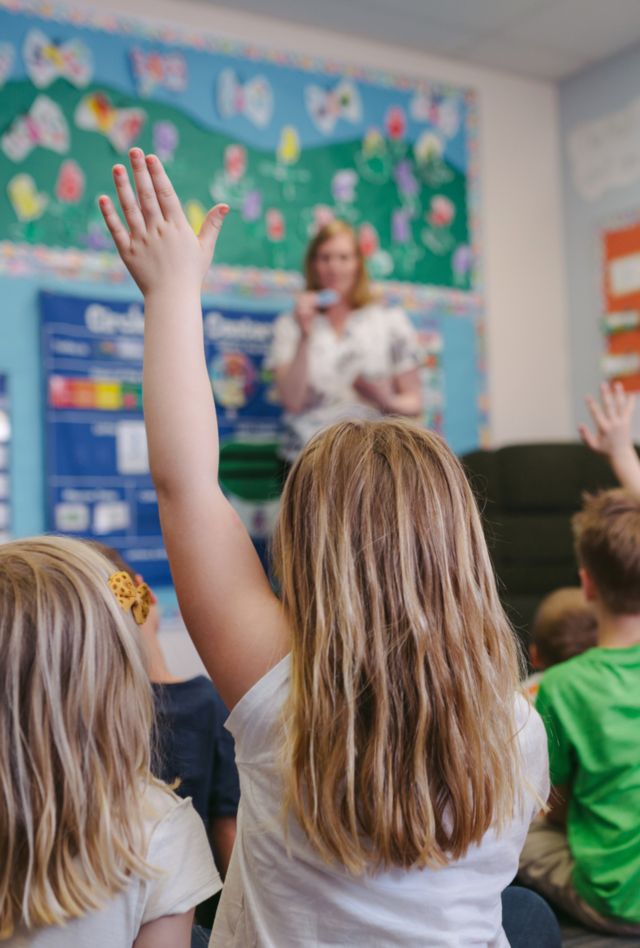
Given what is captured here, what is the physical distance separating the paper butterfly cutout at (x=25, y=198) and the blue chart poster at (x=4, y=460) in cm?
60

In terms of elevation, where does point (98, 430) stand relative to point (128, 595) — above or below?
above

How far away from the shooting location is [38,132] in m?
3.93

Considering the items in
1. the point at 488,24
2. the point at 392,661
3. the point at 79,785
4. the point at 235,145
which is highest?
the point at 488,24

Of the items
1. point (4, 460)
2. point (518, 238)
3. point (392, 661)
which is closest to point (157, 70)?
point (4, 460)

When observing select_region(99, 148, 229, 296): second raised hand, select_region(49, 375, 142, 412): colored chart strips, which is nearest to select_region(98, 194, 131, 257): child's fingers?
select_region(99, 148, 229, 296): second raised hand

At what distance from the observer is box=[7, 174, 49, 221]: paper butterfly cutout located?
387 centimetres

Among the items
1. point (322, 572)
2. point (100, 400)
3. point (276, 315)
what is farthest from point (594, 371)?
point (322, 572)

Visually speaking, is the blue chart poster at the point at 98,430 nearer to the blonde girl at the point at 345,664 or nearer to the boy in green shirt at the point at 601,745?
the boy in green shirt at the point at 601,745

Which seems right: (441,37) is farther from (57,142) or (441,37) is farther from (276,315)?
(57,142)

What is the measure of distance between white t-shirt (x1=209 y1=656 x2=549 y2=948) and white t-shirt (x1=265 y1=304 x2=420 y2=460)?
113 inches

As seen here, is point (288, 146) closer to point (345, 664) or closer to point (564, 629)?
point (564, 629)

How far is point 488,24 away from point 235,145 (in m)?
1.22

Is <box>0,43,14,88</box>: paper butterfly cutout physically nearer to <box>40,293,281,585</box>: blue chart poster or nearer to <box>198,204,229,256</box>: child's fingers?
<box>40,293,281,585</box>: blue chart poster

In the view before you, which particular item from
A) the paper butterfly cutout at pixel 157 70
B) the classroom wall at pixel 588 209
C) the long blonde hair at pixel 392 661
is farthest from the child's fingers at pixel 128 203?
the classroom wall at pixel 588 209
